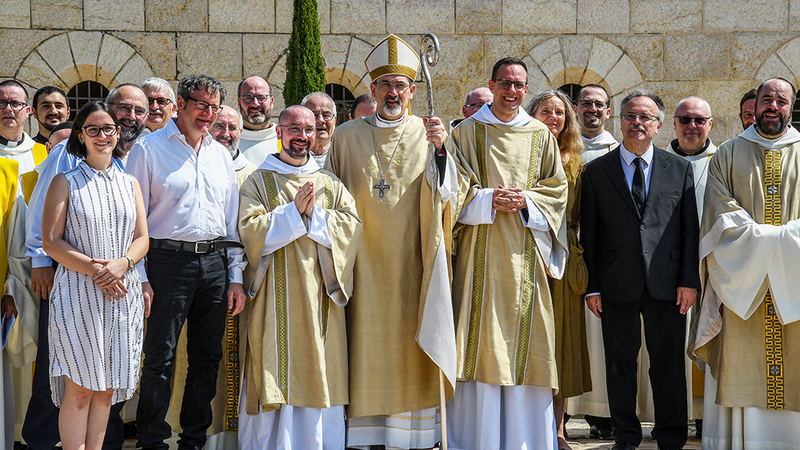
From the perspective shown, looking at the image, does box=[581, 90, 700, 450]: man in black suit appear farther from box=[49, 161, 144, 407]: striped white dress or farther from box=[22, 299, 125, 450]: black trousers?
box=[22, 299, 125, 450]: black trousers

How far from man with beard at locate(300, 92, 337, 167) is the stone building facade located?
3.19 meters

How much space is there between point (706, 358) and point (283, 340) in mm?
2669

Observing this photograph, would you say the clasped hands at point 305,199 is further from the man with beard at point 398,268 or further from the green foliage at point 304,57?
the green foliage at point 304,57

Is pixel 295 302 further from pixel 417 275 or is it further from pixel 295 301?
pixel 417 275

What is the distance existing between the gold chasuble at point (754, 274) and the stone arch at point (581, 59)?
168 inches

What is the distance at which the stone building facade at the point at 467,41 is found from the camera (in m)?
9.10

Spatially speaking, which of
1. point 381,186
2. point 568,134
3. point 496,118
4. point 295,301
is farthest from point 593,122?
point 295,301

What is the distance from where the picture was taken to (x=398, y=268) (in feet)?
16.1

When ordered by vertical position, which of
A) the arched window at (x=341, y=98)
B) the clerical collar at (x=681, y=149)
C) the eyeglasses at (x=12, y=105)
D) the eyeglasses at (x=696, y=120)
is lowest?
the clerical collar at (x=681, y=149)

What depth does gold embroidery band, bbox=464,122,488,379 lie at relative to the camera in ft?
16.1

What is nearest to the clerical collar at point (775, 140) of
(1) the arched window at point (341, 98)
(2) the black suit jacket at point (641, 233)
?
(2) the black suit jacket at point (641, 233)

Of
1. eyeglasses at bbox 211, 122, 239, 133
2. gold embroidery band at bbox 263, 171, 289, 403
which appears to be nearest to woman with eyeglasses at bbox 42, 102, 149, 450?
gold embroidery band at bbox 263, 171, 289, 403

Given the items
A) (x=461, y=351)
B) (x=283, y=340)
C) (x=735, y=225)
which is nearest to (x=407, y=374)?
(x=461, y=351)

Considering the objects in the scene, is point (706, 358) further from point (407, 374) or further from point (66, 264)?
point (66, 264)
